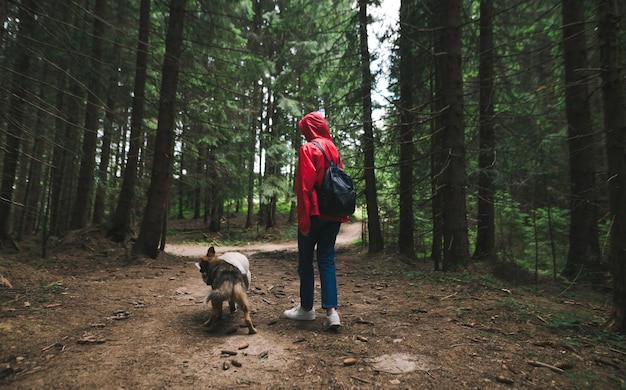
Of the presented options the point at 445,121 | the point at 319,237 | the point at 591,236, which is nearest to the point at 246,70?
the point at 445,121

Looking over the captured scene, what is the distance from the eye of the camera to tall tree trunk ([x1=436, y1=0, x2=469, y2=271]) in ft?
19.6

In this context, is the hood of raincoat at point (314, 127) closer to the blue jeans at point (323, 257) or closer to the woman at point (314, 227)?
the woman at point (314, 227)

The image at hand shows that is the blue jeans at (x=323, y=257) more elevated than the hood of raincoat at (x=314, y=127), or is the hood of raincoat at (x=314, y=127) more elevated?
the hood of raincoat at (x=314, y=127)

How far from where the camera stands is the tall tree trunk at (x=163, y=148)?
306 inches

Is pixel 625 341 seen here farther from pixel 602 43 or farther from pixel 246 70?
pixel 246 70

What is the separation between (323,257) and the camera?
142 inches

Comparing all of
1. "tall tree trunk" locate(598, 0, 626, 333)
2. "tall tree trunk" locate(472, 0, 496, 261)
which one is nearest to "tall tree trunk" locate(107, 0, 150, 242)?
"tall tree trunk" locate(472, 0, 496, 261)

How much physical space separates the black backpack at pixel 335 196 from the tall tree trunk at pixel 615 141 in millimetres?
2577

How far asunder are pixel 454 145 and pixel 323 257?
3872 millimetres

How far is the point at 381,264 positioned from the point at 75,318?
6.49m

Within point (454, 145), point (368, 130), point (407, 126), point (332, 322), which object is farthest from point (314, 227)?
point (407, 126)

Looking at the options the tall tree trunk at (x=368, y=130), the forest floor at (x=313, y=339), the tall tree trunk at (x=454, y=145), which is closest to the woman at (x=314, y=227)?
the forest floor at (x=313, y=339)

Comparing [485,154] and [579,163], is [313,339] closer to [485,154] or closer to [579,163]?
[579,163]

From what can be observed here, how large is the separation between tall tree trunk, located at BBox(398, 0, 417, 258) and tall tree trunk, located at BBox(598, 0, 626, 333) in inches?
177
